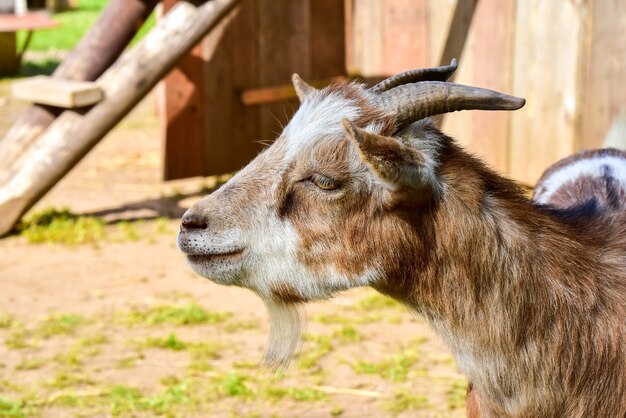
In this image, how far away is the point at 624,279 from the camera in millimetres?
3125

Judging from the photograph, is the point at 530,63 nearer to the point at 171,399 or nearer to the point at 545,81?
the point at 545,81

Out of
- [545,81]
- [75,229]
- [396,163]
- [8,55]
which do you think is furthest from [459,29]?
[8,55]

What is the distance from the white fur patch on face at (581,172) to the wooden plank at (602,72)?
8.45 feet

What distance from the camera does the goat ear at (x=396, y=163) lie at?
2711mm

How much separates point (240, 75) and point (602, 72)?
3.03 metres

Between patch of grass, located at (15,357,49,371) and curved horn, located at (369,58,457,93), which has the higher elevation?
curved horn, located at (369,58,457,93)

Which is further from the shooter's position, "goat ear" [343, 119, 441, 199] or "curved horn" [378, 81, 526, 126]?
"curved horn" [378, 81, 526, 126]

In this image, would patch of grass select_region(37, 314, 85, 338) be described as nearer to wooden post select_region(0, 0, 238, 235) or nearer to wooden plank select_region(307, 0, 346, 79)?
wooden post select_region(0, 0, 238, 235)

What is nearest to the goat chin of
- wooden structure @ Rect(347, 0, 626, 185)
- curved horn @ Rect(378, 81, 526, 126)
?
curved horn @ Rect(378, 81, 526, 126)

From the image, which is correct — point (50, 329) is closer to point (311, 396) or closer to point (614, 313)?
point (311, 396)

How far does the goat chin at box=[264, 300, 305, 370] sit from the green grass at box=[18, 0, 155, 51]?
1130 centimetres

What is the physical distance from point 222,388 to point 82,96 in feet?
8.80

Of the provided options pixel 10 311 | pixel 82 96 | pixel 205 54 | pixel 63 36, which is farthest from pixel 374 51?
pixel 63 36

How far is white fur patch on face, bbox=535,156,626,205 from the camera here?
12.8 ft
